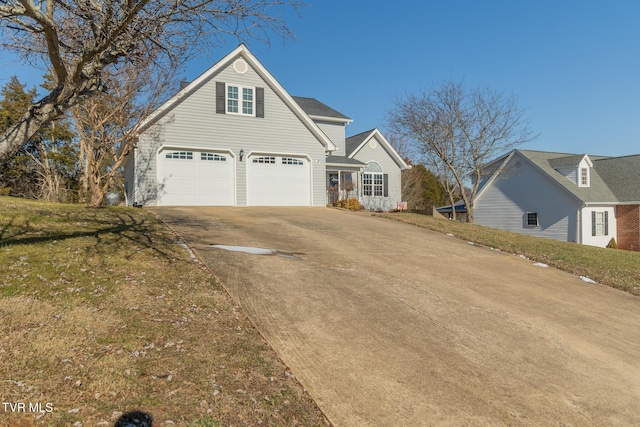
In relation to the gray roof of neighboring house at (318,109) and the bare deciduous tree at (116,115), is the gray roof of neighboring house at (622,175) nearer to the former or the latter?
the gray roof of neighboring house at (318,109)

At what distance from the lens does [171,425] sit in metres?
2.92

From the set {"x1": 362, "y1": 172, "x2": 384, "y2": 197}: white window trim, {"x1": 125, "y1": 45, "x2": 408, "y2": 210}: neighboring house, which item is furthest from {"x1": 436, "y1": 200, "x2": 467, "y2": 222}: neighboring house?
{"x1": 125, "y1": 45, "x2": 408, "y2": 210}: neighboring house

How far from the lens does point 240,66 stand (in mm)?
18438

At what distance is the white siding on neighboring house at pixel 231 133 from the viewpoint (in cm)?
1659

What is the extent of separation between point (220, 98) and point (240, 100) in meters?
0.88

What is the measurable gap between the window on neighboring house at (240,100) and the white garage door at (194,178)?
6.88ft

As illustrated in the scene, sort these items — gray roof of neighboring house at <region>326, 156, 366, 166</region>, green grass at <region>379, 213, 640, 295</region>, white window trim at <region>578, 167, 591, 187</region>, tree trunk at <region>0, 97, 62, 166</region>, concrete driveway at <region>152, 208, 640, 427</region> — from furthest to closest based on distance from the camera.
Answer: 1. white window trim at <region>578, 167, 591, 187</region>
2. gray roof of neighboring house at <region>326, 156, 366, 166</region>
3. green grass at <region>379, 213, 640, 295</region>
4. tree trunk at <region>0, 97, 62, 166</region>
5. concrete driveway at <region>152, 208, 640, 427</region>

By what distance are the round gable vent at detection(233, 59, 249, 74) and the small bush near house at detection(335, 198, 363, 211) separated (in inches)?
319

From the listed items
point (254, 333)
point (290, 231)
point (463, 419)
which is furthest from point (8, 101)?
point (463, 419)

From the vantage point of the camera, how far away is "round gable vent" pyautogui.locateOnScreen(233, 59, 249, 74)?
18.4 m

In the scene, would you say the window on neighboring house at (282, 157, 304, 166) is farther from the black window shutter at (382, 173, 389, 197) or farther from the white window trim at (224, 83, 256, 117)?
the black window shutter at (382, 173, 389, 197)

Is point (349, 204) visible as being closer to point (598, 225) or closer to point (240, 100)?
point (240, 100)

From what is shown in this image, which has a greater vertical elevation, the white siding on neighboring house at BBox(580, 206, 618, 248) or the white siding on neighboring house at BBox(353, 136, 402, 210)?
the white siding on neighboring house at BBox(353, 136, 402, 210)

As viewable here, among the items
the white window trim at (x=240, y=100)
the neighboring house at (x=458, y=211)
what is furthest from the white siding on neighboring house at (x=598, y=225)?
the white window trim at (x=240, y=100)
